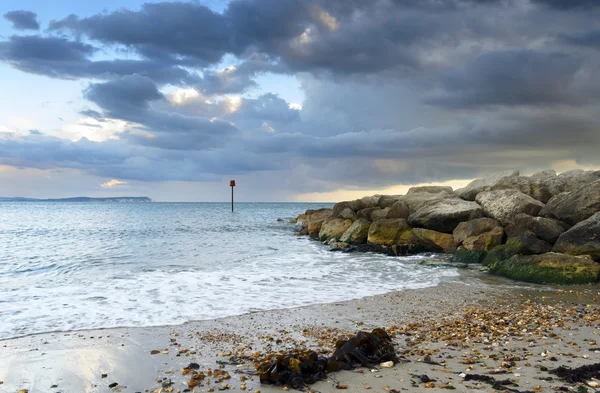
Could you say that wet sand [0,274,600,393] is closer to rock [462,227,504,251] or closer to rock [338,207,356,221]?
rock [462,227,504,251]

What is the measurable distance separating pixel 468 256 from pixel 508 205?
3550 millimetres

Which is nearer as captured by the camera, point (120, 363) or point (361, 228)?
point (120, 363)

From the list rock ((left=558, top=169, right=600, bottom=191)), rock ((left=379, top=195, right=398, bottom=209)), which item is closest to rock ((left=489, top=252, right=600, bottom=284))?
rock ((left=558, top=169, right=600, bottom=191))

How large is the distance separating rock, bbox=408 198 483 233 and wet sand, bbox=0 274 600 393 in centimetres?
887

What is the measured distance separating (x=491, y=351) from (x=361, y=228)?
654 inches

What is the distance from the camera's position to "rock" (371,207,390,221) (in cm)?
2371

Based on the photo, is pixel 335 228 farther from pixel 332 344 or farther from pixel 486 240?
pixel 332 344

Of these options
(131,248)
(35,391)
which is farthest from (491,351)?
(131,248)

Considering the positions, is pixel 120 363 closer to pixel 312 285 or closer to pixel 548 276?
pixel 312 285

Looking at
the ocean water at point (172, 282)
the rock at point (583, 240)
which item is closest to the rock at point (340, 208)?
the ocean water at point (172, 282)

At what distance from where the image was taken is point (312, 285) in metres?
12.7

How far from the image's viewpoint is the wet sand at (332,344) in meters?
5.18

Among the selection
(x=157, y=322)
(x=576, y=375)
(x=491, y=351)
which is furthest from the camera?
(x=157, y=322)

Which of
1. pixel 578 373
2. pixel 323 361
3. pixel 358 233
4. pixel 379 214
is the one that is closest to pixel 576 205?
pixel 358 233
